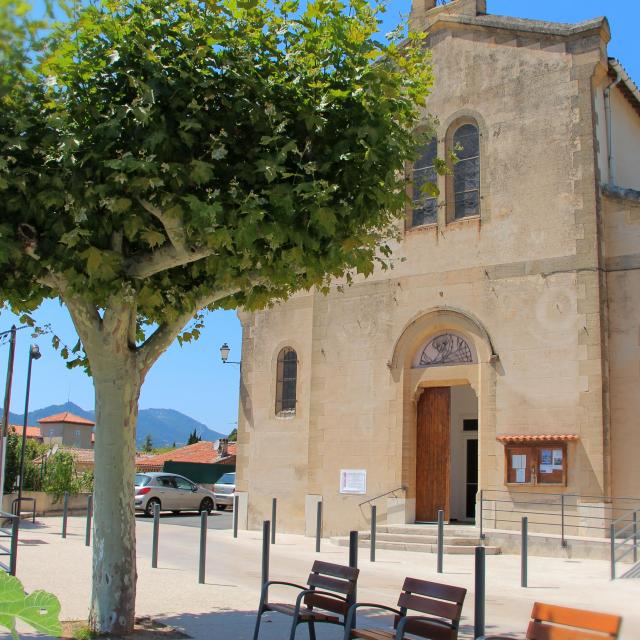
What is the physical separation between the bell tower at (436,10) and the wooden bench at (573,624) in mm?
17389

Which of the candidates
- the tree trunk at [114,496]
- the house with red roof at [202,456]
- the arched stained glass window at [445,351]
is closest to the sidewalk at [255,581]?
the tree trunk at [114,496]

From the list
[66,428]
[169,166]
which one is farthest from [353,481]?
[66,428]

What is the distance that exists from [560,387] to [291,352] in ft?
25.5

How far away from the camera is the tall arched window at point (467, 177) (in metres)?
19.6

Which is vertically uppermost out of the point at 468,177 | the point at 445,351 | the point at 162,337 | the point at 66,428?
the point at 468,177

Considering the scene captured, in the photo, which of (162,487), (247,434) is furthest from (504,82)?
(162,487)

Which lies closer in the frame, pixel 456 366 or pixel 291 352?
pixel 456 366

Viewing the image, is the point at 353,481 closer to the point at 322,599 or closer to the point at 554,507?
the point at 554,507

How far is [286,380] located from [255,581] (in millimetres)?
10042

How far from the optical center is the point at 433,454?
64.3 feet

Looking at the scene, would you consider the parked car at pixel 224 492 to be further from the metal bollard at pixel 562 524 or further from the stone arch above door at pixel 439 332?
the metal bollard at pixel 562 524

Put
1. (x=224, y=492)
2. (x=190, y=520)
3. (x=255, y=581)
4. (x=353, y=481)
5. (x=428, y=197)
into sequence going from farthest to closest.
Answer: (x=224, y=492) → (x=190, y=520) → (x=353, y=481) → (x=428, y=197) → (x=255, y=581)

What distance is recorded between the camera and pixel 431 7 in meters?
21.6

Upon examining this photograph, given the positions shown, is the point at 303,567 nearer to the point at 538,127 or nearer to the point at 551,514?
the point at 551,514
